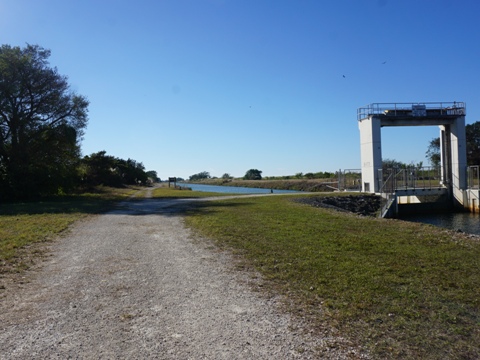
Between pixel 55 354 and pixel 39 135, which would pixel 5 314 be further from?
pixel 39 135

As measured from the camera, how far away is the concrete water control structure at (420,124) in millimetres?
31578

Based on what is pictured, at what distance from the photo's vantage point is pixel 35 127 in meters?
32.0

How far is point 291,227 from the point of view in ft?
39.9

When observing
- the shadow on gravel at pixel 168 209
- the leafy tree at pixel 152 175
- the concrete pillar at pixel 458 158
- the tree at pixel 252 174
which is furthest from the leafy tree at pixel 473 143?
the leafy tree at pixel 152 175

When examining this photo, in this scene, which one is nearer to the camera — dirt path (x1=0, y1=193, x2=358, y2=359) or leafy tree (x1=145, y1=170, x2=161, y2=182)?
dirt path (x1=0, y1=193, x2=358, y2=359)

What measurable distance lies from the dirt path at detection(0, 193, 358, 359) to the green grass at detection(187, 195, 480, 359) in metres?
0.57

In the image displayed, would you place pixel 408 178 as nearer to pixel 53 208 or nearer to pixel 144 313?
pixel 53 208

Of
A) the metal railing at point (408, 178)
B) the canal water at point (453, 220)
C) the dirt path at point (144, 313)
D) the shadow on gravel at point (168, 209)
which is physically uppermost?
the metal railing at point (408, 178)

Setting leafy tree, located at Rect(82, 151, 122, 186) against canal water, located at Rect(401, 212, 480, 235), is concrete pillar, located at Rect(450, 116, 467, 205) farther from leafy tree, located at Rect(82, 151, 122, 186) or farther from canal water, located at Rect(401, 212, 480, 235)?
leafy tree, located at Rect(82, 151, 122, 186)

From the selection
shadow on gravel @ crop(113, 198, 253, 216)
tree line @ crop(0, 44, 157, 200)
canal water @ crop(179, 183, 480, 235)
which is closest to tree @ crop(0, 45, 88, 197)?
tree line @ crop(0, 44, 157, 200)

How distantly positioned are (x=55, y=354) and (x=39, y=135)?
106 ft

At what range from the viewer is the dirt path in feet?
13.3

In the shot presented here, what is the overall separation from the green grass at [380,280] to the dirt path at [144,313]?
57 cm

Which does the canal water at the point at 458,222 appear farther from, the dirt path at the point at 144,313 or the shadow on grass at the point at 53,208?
the shadow on grass at the point at 53,208
